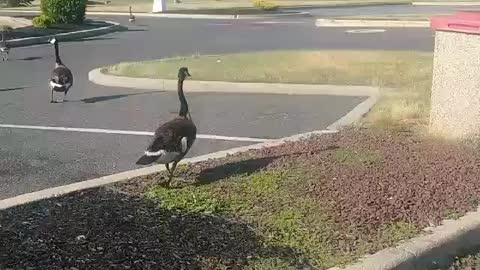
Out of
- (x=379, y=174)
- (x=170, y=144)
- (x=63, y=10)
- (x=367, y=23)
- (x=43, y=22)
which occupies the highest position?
(x=170, y=144)

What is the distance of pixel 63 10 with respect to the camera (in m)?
27.1

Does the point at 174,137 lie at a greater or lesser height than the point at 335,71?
greater

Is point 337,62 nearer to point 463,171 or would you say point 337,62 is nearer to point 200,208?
point 463,171

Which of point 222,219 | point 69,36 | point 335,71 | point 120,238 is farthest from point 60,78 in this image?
point 69,36

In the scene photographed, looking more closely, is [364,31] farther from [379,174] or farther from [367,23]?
[379,174]

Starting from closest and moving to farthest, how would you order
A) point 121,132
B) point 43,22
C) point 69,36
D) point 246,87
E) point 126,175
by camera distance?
1. point 126,175
2. point 121,132
3. point 246,87
4. point 69,36
5. point 43,22

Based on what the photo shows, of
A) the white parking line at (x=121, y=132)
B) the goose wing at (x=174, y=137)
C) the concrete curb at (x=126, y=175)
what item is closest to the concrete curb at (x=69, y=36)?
the white parking line at (x=121, y=132)

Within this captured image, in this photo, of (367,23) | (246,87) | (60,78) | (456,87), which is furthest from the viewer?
(367,23)

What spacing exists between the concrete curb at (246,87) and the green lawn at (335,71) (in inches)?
14.9

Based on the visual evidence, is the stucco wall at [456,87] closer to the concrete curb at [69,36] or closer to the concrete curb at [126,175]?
the concrete curb at [126,175]

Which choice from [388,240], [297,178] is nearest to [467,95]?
[297,178]

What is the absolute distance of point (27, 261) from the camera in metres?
4.59

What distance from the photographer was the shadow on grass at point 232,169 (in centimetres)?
664

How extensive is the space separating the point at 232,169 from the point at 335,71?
7790mm
